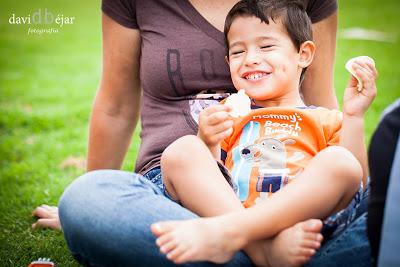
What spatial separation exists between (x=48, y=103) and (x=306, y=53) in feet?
11.2

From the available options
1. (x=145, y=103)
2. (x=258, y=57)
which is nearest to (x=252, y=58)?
(x=258, y=57)

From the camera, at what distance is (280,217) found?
1.52 m

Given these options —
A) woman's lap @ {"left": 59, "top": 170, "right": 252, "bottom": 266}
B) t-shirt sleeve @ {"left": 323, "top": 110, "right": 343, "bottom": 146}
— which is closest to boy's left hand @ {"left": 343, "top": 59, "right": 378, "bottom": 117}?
t-shirt sleeve @ {"left": 323, "top": 110, "right": 343, "bottom": 146}

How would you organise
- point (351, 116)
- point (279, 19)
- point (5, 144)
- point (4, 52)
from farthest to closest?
point (4, 52) → point (5, 144) → point (279, 19) → point (351, 116)

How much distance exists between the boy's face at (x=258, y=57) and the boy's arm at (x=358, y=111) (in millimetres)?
292

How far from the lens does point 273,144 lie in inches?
74.4

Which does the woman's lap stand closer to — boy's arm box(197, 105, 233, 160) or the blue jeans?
the blue jeans

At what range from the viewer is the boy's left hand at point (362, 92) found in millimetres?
1833

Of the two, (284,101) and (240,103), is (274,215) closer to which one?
(240,103)

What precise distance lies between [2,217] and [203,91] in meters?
1.22

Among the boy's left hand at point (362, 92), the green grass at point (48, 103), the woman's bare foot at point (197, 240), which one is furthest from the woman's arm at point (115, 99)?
the woman's bare foot at point (197, 240)

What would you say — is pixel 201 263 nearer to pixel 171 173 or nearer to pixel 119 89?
pixel 171 173

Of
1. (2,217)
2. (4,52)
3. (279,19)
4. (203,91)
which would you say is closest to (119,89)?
(203,91)

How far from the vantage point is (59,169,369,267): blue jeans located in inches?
59.4
